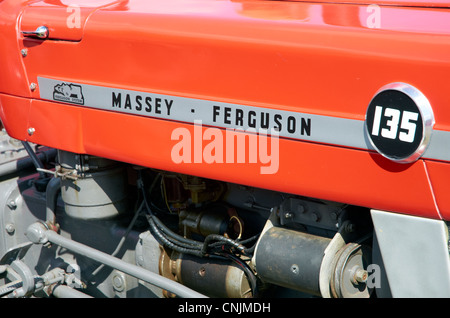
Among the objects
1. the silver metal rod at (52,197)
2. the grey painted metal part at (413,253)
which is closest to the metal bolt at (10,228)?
the silver metal rod at (52,197)

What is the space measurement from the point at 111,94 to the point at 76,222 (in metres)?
0.79

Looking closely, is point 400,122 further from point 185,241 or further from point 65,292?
point 65,292

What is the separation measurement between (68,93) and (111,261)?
0.63 meters

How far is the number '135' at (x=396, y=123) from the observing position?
1.53m

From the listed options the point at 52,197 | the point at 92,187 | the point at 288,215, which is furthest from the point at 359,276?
the point at 52,197

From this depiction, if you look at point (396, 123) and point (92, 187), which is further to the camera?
point (92, 187)

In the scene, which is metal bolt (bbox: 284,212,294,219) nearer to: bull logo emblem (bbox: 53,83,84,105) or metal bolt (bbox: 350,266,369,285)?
metal bolt (bbox: 350,266,369,285)

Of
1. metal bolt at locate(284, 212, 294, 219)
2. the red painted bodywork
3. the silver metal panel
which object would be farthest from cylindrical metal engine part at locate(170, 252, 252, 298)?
the silver metal panel

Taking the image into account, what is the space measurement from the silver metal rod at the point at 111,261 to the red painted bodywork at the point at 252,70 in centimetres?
40

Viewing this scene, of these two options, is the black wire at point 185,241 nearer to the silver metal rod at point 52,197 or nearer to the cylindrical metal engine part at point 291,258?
the cylindrical metal engine part at point 291,258

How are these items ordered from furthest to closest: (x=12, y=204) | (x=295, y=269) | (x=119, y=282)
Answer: (x=12, y=204) → (x=119, y=282) → (x=295, y=269)

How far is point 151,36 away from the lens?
2.00 meters

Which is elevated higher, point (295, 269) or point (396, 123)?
point (396, 123)

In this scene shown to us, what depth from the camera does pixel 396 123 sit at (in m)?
1.55
